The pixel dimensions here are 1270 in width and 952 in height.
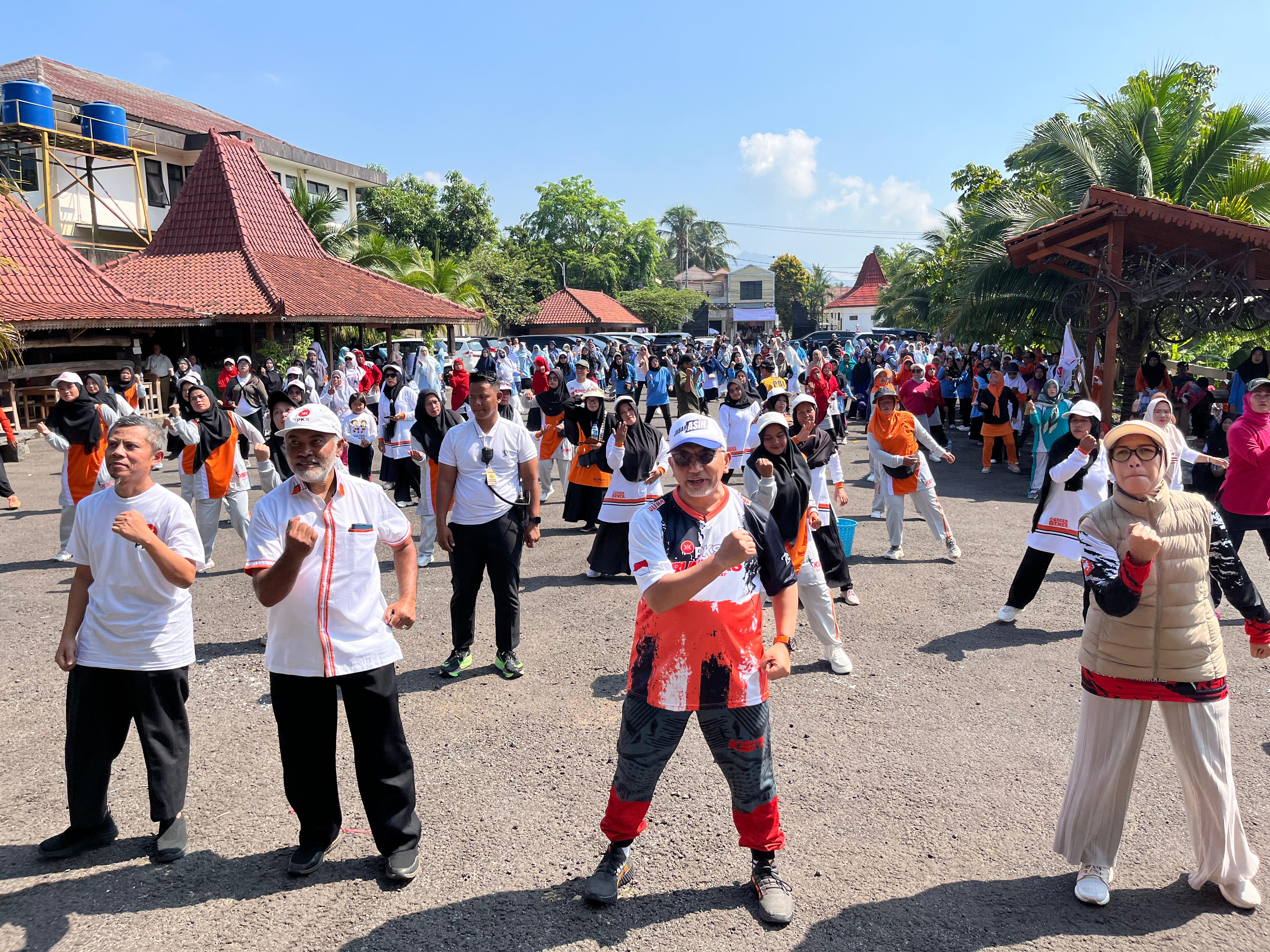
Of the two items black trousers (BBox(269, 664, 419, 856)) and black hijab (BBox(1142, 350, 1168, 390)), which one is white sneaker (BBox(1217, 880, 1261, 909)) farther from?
black hijab (BBox(1142, 350, 1168, 390))

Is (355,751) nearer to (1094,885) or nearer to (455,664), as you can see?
(455,664)

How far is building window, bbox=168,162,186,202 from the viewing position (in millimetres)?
31016

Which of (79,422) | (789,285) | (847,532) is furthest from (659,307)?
(847,532)

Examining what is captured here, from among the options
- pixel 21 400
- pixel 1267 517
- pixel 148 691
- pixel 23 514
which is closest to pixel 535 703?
pixel 148 691

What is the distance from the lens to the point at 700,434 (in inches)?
118

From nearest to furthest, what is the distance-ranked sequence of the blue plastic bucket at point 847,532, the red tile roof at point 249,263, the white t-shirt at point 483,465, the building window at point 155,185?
the white t-shirt at point 483,465
the blue plastic bucket at point 847,532
the red tile roof at point 249,263
the building window at point 155,185

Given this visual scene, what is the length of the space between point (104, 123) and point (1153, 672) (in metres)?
28.7

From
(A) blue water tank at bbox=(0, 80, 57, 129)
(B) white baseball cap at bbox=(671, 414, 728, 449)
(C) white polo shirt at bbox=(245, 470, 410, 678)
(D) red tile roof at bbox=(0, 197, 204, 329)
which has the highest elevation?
(A) blue water tank at bbox=(0, 80, 57, 129)

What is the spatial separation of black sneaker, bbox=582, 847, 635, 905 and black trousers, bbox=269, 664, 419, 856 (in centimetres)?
74

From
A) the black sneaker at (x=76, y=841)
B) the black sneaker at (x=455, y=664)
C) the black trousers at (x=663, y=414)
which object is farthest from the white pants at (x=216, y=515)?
the black trousers at (x=663, y=414)

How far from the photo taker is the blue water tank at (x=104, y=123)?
78.8ft

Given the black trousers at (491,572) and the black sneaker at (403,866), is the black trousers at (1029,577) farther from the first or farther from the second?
the black sneaker at (403,866)

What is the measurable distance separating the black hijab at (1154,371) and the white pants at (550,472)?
9582 mm

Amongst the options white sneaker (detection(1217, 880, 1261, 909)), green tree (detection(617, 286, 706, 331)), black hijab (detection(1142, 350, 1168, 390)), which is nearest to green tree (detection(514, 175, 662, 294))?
green tree (detection(617, 286, 706, 331))
